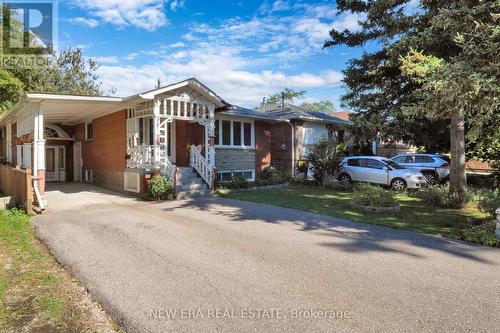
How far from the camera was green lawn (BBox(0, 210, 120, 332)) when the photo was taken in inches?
161

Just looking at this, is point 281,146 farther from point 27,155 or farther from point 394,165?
point 27,155

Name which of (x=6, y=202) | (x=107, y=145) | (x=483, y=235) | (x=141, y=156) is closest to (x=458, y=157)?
(x=483, y=235)

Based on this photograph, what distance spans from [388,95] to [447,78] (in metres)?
7.66

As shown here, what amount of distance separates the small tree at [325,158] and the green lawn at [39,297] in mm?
12904

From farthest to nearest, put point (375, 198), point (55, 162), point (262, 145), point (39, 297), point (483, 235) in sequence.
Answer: point (55, 162), point (262, 145), point (375, 198), point (483, 235), point (39, 297)

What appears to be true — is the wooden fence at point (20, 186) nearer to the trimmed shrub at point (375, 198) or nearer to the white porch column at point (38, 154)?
the white porch column at point (38, 154)

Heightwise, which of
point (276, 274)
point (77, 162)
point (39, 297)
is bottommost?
Result: point (39, 297)

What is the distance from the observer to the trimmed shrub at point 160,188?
42.2 ft

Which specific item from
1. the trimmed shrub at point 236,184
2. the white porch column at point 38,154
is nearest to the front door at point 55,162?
the white porch column at point 38,154

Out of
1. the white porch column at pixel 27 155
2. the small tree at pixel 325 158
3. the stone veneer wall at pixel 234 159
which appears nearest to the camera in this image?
the white porch column at pixel 27 155

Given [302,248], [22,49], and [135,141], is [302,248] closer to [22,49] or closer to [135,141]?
[135,141]

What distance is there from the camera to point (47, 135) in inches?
818

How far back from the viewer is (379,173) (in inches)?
671

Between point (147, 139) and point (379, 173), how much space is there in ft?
36.4
